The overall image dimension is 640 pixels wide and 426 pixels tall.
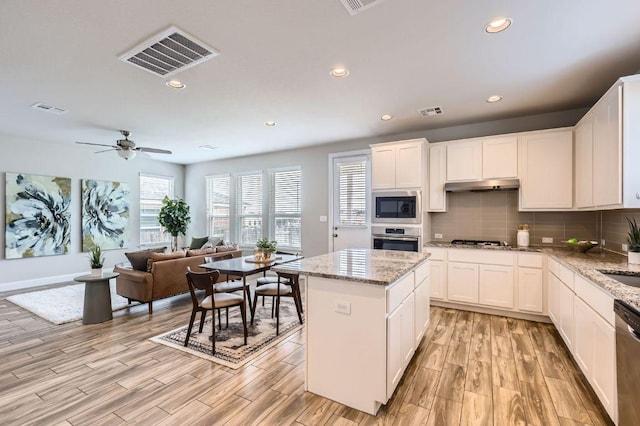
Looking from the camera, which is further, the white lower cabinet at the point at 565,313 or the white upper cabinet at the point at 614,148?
the white lower cabinet at the point at 565,313

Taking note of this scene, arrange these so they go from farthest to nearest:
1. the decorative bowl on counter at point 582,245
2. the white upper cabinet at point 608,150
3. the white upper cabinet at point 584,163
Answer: the decorative bowl on counter at point 582,245 → the white upper cabinet at point 584,163 → the white upper cabinet at point 608,150

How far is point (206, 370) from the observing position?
265 centimetres

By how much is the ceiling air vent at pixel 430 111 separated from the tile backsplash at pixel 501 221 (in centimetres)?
137

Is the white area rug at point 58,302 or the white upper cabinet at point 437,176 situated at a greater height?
the white upper cabinet at point 437,176

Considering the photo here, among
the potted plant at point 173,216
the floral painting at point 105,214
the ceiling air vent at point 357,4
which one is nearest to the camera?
the ceiling air vent at point 357,4

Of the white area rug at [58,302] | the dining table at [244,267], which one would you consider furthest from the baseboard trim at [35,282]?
the dining table at [244,267]

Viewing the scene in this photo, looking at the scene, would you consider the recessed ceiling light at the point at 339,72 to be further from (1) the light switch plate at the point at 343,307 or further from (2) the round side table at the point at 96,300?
(2) the round side table at the point at 96,300

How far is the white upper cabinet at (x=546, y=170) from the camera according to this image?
3744 millimetres

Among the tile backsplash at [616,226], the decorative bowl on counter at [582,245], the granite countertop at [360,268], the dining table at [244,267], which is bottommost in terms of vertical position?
the dining table at [244,267]

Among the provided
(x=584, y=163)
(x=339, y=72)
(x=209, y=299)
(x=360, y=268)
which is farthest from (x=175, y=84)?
(x=584, y=163)

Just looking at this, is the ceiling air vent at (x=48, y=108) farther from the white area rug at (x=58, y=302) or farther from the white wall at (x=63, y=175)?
the white area rug at (x=58, y=302)

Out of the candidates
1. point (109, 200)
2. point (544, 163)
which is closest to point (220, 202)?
point (109, 200)

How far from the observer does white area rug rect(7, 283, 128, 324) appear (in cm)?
403

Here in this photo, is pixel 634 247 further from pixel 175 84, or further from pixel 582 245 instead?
pixel 175 84
